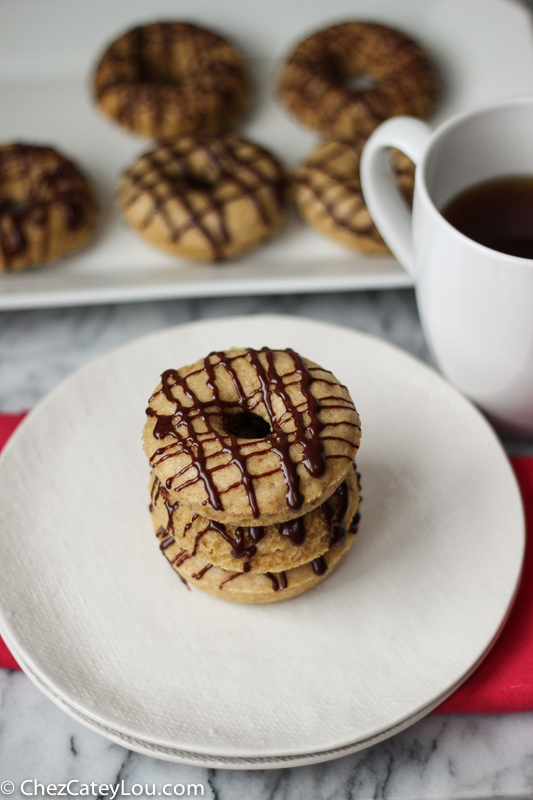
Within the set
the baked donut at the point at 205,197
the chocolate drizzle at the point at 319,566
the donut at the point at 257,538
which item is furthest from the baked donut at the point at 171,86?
the chocolate drizzle at the point at 319,566

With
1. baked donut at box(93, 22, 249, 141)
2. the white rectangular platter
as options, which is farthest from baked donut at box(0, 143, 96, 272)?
baked donut at box(93, 22, 249, 141)

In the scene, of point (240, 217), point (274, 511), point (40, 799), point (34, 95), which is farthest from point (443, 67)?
point (40, 799)

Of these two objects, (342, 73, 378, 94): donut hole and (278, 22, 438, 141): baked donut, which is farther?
(342, 73, 378, 94): donut hole

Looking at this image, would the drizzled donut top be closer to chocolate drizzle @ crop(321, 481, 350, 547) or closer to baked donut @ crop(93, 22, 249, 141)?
chocolate drizzle @ crop(321, 481, 350, 547)

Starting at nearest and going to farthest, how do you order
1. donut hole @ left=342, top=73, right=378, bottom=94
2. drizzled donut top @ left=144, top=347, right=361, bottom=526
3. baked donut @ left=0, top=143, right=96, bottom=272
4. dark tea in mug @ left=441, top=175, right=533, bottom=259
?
drizzled donut top @ left=144, top=347, right=361, bottom=526 < dark tea in mug @ left=441, top=175, right=533, bottom=259 < baked donut @ left=0, top=143, right=96, bottom=272 < donut hole @ left=342, top=73, right=378, bottom=94

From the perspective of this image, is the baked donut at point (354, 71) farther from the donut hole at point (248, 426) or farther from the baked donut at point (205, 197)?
the donut hole at point (248, 426)

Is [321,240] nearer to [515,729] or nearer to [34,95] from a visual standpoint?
[34,95]

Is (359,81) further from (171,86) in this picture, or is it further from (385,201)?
(385,201)
